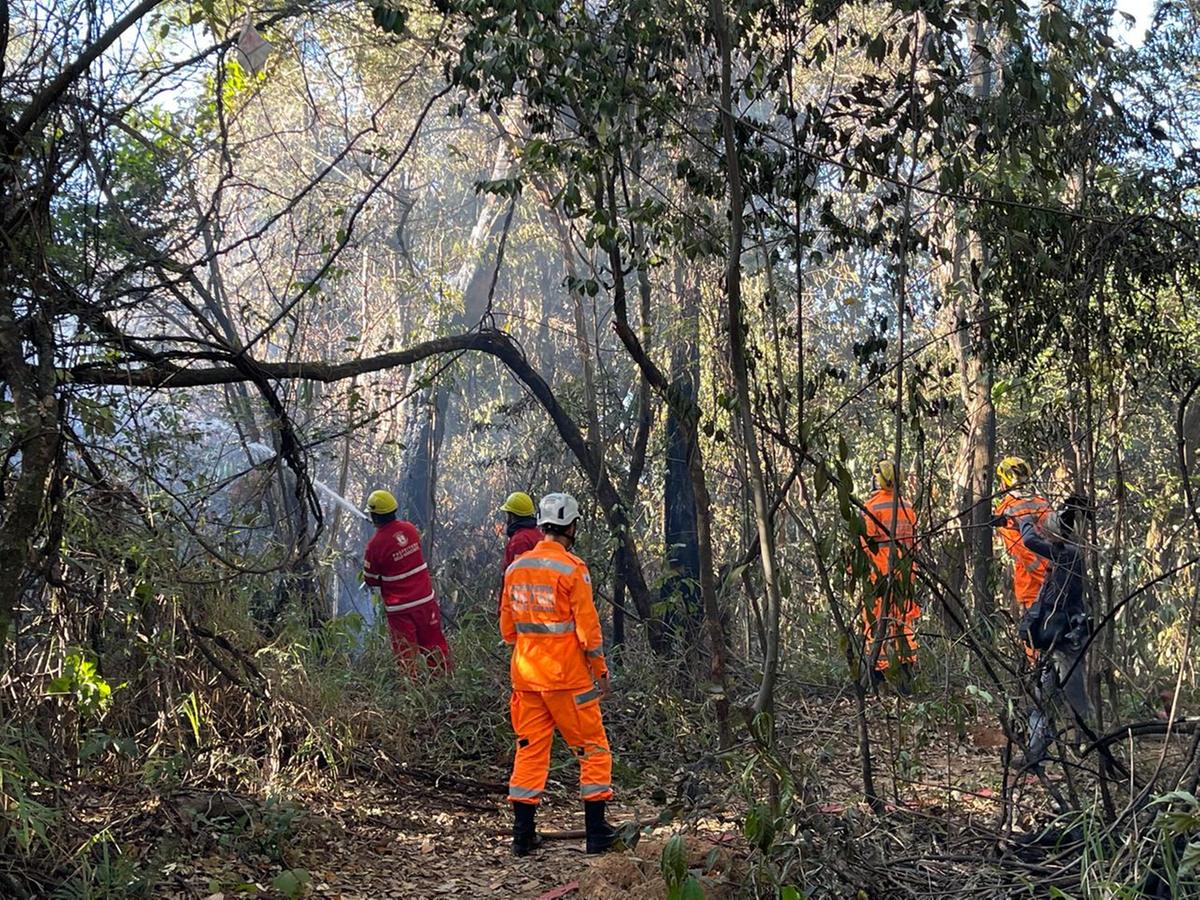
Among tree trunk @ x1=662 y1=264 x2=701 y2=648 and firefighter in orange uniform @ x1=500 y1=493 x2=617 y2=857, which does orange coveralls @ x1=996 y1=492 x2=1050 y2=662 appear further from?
firefighter in orange uniform @ x1=500 y1=493 x2=617 y2=857

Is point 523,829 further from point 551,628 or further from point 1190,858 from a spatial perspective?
point 1190,858

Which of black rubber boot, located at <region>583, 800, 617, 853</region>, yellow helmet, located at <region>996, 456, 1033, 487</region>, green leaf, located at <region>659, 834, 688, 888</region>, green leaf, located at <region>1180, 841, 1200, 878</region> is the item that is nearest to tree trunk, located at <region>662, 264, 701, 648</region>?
yellow helmet, located at <region>996, 456, 1033, 487</region>

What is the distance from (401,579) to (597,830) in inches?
153

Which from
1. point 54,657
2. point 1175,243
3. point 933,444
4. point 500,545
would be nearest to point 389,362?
point 54,657

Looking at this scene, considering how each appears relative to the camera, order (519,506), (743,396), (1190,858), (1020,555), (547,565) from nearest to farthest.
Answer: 1. (1190,858)
2. (743,396)
3. (547,565)
4. (1020,555)
5. (519,506)

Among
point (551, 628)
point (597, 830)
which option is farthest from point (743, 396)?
point (597, 830)

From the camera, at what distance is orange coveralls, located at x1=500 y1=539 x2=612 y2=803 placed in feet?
20.7

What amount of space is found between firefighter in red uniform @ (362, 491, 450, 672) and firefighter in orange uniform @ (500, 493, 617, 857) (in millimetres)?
3319

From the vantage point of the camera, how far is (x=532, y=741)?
6.42 m

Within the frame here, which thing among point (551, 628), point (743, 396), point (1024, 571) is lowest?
point (551, 628)

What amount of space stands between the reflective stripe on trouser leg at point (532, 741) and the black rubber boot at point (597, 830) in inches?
11.2

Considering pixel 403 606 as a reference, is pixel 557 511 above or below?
above

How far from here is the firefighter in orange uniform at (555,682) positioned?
6305 millimetres

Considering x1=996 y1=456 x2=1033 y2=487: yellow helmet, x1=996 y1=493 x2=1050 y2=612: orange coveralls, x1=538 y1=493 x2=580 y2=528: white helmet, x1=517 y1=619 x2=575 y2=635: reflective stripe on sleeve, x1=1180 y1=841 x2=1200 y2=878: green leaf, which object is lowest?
x1=1180 y1=841 x2=1200 y2=878: green leaf
